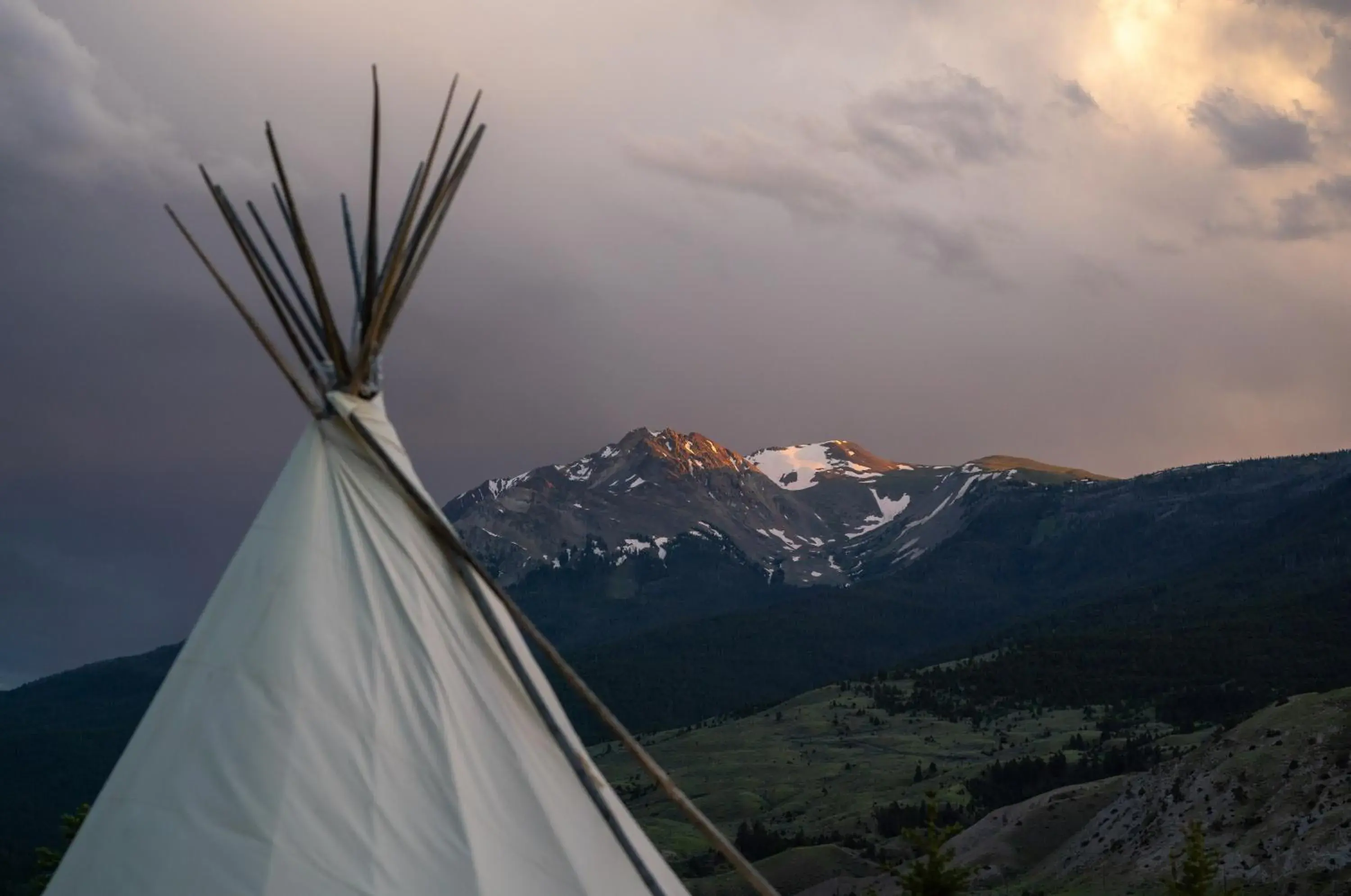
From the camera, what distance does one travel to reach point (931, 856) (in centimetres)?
2198

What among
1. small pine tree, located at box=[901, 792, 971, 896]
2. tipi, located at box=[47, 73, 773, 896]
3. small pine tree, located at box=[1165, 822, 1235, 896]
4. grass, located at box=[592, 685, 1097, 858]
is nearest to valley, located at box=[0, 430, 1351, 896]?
grass, located at box=[592, 685, 1097, 858]

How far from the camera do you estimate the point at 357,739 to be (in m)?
11.3

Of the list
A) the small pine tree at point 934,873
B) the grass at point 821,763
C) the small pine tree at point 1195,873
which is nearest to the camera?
the small pine tree at point 934,873

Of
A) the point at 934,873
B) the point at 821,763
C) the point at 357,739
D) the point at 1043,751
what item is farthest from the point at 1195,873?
the point at 821,763

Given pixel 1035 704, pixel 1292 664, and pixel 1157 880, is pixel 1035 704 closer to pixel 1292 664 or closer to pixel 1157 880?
pixel 1292 664

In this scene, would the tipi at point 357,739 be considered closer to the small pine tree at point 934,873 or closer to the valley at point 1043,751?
the small pine tree at point 934,873

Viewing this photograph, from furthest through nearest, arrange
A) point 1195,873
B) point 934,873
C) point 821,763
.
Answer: point 821,763 < point 1195,873 < point 934,873

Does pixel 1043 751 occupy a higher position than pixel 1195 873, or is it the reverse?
pixel 1195 873

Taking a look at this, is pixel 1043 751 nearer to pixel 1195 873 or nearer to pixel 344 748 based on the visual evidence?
pixel 1195 873

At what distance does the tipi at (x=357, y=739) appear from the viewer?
418 inches

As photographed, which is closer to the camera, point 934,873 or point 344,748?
point 344,748

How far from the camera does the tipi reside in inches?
418

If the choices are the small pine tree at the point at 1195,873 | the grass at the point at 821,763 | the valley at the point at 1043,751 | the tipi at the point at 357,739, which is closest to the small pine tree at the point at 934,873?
the valley at the point at 1043,751

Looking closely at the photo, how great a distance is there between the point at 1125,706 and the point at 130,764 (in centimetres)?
11729
